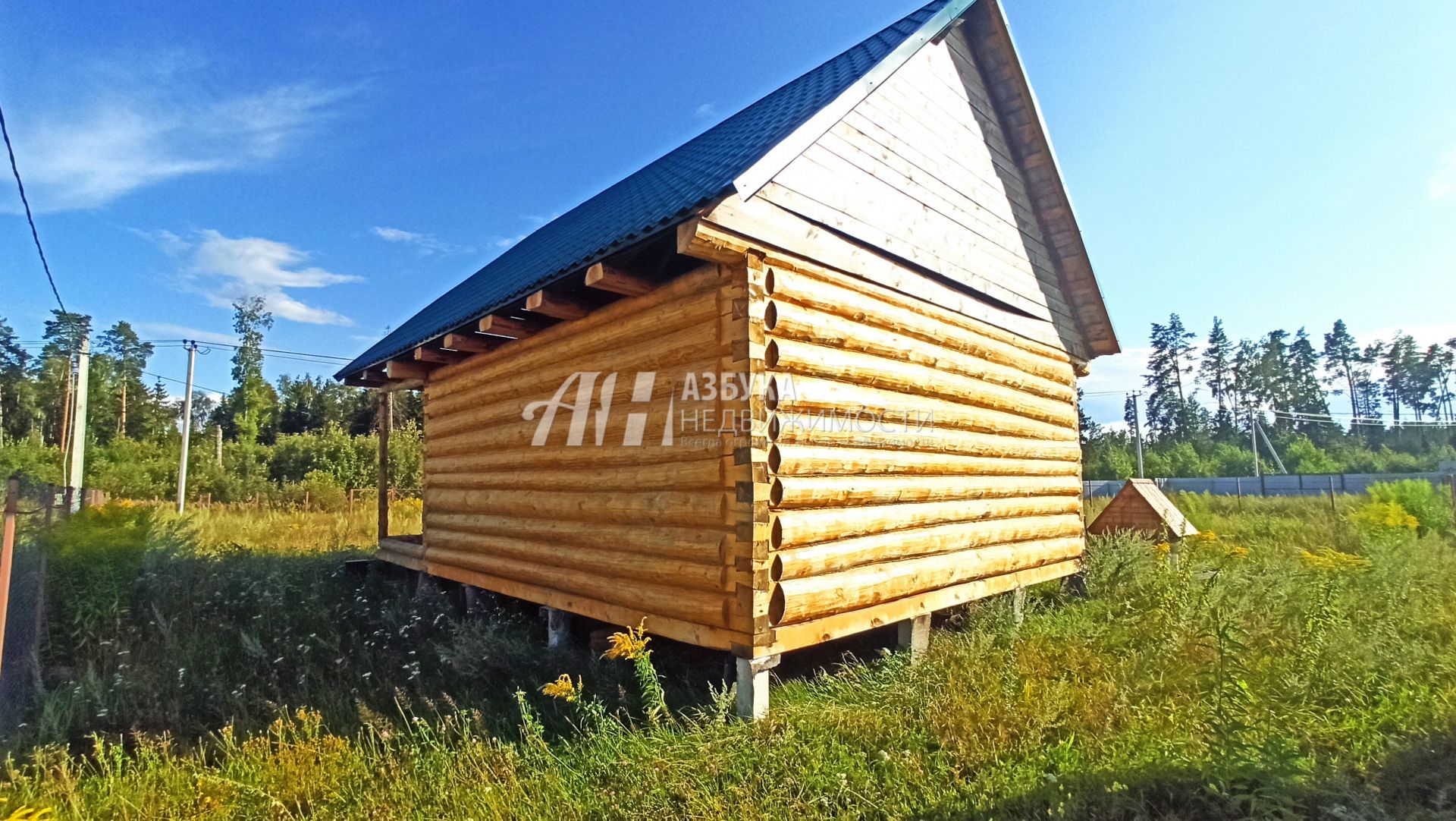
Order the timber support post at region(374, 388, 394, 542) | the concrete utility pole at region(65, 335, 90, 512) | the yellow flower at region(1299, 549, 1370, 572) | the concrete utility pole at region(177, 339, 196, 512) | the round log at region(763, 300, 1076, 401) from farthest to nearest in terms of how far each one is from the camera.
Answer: the concrete utility pole at region(177, 339, 196, 512)
the concrete utility pole at region(65, 335, 90, 512)
the timber support post at region(374, 388, 394, 542)
the yellow flower at region(1299, 549, 1370, 572)
the round log at region(763, 300, 1076, 401)

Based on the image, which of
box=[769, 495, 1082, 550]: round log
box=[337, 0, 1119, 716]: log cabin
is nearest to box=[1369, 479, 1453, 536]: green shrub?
box=[337, 0, 1119, 716]: log cabin

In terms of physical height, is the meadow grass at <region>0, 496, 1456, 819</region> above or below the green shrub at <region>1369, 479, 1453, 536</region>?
below

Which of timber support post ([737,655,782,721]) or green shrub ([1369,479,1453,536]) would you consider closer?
timber support post ([737,655,782,721])

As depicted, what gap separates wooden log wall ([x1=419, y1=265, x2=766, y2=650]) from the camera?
4.72 meters

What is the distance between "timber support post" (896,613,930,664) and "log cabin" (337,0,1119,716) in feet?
0.10

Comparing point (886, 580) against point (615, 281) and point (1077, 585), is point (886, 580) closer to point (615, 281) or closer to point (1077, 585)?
point (615, 281)

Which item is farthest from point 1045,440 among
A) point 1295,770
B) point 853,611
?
point 1295,770

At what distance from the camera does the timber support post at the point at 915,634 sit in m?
5.83

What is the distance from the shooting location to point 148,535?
30.8 ft

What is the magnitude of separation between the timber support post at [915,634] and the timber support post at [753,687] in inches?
68.1

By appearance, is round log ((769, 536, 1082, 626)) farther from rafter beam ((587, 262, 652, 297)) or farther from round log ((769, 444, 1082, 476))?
rafter beam ((587, 262, 652, 297))

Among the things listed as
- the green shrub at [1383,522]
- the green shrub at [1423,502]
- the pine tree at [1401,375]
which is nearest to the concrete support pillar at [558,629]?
the green shrub at [1383,522]

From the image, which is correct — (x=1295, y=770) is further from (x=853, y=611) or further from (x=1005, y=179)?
(x=1005, y=179)

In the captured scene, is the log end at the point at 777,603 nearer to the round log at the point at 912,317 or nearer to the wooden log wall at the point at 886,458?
the wooden log wall at the point at 886,458
